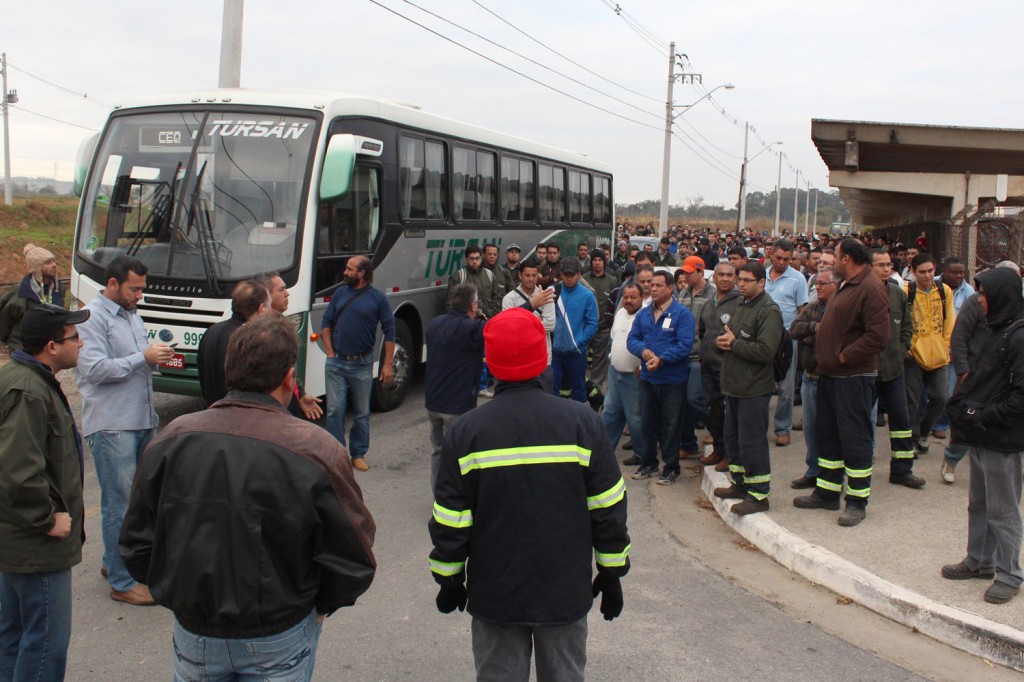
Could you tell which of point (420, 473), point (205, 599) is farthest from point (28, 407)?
point (420, 473)

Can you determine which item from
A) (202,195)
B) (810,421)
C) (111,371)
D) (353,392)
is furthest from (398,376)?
(111,371)

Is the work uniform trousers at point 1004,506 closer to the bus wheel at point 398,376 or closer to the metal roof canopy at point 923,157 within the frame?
the bus wheel at point 398,376

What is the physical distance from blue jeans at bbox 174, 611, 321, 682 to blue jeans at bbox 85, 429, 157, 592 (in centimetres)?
261

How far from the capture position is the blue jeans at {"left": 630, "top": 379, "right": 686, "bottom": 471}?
7496 millimetres

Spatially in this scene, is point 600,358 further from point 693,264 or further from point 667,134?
point 667,134

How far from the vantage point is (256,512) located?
2.39 meters

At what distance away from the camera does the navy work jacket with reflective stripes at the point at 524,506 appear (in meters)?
2.88

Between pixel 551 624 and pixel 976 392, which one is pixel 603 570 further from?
pixel 976 392

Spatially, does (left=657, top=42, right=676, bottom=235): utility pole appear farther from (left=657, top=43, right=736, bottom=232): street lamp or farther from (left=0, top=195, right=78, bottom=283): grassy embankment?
(left=0, top=195, right=78, bottom=283): grassy embankment

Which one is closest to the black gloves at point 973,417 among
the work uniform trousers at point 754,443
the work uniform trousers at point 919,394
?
the work uniform trousers at point 754,443

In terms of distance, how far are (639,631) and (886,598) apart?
1.53m

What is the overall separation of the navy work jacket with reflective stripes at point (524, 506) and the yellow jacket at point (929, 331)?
5.78 m

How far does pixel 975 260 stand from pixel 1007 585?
10.6 meters

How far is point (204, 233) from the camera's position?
8.36 metres
